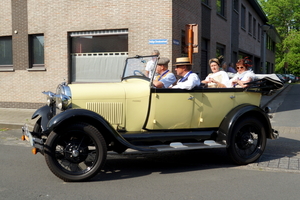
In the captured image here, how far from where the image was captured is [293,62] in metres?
48.6

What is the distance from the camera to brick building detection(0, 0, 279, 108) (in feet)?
38.5

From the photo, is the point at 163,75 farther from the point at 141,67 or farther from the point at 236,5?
the point at 236,5

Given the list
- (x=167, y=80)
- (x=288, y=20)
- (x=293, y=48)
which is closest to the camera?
(x=167, y=80)

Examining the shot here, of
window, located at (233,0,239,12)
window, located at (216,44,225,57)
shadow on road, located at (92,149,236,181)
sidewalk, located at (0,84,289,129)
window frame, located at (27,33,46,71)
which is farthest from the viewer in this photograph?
window, located at (233,0,239,12)

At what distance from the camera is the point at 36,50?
13.7m

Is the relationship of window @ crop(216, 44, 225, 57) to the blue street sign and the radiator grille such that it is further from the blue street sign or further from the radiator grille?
the radiator grille

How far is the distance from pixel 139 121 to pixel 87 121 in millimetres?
854

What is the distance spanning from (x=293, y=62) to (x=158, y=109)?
47940 millimetres

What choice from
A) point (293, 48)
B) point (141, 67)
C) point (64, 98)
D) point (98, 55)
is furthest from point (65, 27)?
point (293, 48)

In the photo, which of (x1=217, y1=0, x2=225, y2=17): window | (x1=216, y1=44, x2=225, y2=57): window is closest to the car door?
(x1=216, y1=44, x2=225, y2=57): window

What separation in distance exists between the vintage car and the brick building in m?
5.81

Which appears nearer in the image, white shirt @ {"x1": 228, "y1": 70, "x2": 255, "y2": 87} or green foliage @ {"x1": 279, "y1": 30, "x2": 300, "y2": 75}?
white shirt @ {"x1": 228, "y1": 70, "x2": 255, "y2": 87}

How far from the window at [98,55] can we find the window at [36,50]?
4.37 feet

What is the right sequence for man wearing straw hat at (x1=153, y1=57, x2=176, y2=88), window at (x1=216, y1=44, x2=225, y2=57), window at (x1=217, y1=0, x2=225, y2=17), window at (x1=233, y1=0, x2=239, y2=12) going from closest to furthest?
man wearing straw hat at (x1=153, y1=57, x2=176, y2=88) → window at (x1=217, y1=0, x2=225, y2=17) → window at (x1=216, y1=44, x2=225, y2=57) → window at (x1=233, y1=0, x2=239, y2=12)
